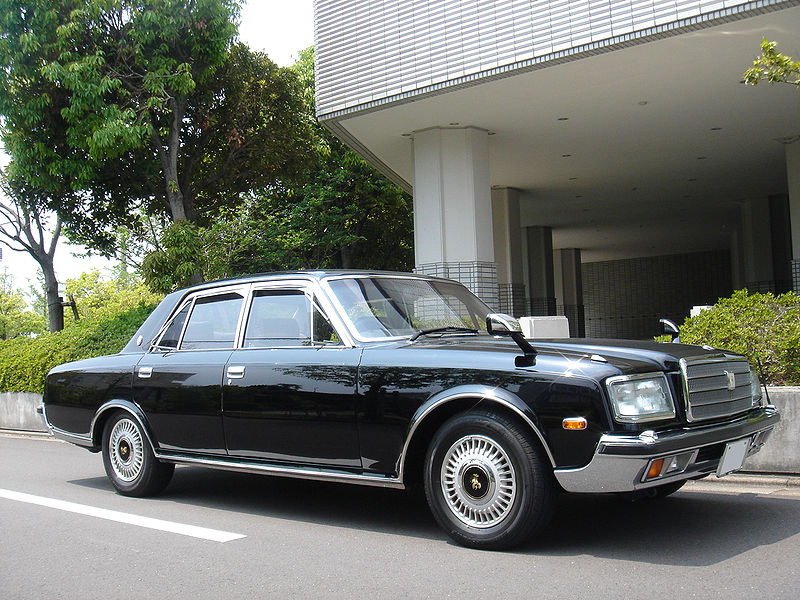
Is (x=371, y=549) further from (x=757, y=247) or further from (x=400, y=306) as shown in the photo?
(x=757, y=247)

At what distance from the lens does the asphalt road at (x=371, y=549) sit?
3865mm

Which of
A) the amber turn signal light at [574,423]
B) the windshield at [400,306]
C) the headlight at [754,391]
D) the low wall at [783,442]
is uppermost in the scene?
the windshield at [400,306]

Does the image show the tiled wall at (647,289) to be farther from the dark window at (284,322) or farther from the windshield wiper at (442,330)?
the dark window at (284,322)

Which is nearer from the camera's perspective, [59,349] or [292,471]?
[292,471]

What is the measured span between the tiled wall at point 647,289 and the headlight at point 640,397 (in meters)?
38.1

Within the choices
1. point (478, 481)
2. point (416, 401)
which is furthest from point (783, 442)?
point (416, 401)

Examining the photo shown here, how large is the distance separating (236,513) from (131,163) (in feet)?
49.8

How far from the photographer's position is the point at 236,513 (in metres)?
5.79

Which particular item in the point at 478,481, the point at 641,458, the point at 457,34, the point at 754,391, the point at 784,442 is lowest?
the point at 784,442

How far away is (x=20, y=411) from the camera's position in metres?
13.4

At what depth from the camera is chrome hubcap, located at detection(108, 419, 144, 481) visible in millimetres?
6402

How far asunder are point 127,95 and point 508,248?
11178 mm

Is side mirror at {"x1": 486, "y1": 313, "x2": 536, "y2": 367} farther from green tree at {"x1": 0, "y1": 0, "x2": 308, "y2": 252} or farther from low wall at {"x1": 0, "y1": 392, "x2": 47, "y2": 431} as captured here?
green tree at {"x1": 0, "y1": 0, "x2": 308, "y2": 252}

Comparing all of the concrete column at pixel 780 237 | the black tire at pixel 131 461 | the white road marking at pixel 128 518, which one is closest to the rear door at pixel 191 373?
the black tire at pixel 131 461
